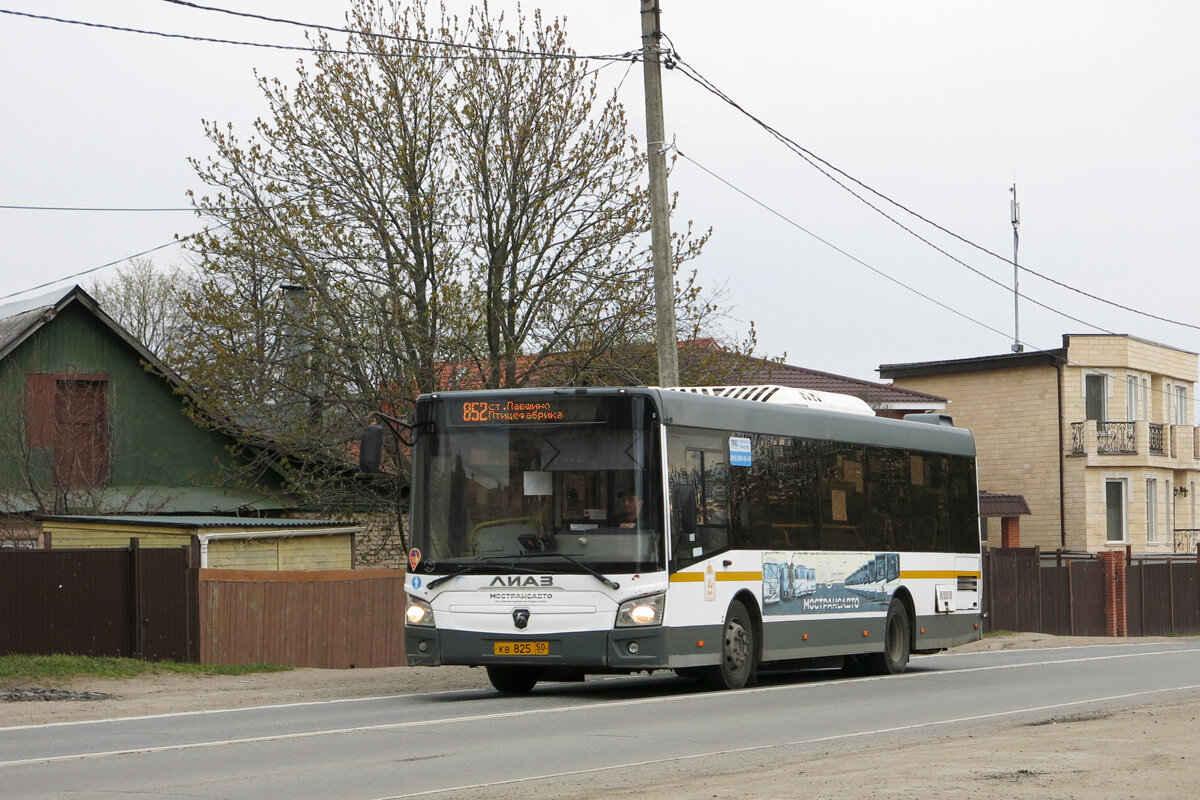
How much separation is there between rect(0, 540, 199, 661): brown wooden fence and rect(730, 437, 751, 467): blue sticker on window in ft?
25.2

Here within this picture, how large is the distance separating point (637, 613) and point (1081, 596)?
26.1 metres

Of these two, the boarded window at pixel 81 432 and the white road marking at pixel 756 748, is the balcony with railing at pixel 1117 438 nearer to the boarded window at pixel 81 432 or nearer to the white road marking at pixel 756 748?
the boarded window at pixel 81 432

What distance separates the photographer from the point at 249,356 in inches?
1129

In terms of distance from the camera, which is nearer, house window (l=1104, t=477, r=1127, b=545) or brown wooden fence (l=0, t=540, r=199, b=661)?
brown wooden fence (l=0, t=540, r=199, b=661)

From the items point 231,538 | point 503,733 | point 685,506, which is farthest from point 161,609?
point 503,733

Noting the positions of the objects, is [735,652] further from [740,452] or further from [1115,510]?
[1115,510]

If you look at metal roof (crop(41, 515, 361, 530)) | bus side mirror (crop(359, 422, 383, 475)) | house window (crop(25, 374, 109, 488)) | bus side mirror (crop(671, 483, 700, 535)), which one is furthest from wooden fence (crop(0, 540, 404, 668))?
house window (crop(25, 374, 109, 488))

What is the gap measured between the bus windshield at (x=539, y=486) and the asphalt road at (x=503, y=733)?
1.40m

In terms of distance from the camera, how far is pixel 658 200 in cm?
2159

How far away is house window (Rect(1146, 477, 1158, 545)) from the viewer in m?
51.2

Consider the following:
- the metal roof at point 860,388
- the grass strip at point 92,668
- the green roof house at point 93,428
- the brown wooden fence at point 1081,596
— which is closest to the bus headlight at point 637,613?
the grass strip at point 92,668

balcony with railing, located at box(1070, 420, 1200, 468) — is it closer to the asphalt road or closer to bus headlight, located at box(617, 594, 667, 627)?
the asphalt road

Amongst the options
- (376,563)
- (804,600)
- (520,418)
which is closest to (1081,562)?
(376,563)

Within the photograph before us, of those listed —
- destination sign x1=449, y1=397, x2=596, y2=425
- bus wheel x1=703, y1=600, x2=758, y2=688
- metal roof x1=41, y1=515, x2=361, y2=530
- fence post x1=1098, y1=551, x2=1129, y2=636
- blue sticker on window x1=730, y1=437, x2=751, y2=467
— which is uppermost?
destination sign x1=449, y1=397, x2=596, y2=425
